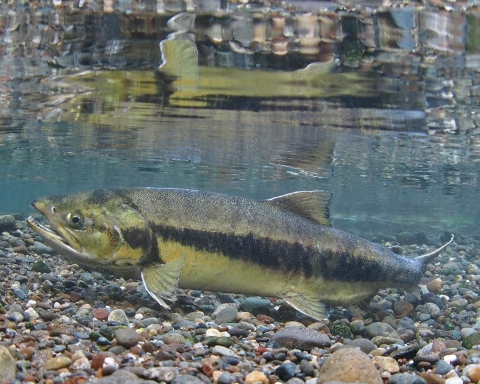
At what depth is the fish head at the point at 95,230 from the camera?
240 inches

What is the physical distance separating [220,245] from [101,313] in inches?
74.3

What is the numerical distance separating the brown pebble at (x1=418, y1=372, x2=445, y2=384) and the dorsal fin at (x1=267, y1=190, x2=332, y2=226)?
11.5 ft

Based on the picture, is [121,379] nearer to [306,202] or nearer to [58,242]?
[58,242]

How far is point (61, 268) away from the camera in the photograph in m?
8.52

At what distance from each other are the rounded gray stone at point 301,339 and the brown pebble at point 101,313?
202 cm

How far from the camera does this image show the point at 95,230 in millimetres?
6125

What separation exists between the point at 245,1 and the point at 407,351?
5.69 meters

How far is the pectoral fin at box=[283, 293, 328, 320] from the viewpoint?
6.63 metres

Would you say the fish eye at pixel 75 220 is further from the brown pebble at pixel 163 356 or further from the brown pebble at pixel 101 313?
the brown pebble at pixel 163 356

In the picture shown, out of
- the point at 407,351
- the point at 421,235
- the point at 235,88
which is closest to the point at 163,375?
the point at 407,351

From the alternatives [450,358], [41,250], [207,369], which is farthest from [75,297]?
[450,358]

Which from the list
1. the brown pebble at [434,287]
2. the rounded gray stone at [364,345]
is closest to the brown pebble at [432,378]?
the rounded gray stone at [364,345]

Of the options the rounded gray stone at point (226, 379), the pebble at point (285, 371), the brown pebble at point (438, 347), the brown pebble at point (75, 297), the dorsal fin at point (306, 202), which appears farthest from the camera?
the dorsal fin at point (306, 202)

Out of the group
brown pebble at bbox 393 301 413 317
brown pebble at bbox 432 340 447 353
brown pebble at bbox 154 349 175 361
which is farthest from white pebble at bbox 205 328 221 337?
brown pebble at bbox 393 301 413 317
